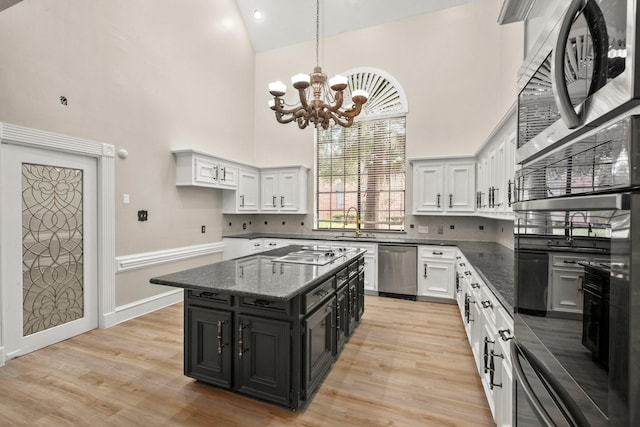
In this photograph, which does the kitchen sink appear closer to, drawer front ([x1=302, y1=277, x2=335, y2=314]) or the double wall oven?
drawer front ([x1=302, y1=277, x2=335, y2=314])

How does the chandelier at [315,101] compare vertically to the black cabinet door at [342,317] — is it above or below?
above

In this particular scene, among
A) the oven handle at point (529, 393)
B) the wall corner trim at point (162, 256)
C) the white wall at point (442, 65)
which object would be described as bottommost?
the wall corner trim at point (162, 256)

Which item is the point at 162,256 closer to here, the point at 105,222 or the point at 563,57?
the point at 105,222

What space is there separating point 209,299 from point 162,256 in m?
2.52

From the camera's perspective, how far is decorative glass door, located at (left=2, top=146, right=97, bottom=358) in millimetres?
2891

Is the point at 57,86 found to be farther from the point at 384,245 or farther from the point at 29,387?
the point at 384,245

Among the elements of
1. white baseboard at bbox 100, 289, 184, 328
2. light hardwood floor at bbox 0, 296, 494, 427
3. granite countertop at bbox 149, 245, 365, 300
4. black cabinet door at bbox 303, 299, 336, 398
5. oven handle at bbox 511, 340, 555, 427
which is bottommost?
light hardwood floor at bbox 0, 296, 494, 427

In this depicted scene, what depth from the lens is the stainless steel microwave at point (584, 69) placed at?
558 millimetres

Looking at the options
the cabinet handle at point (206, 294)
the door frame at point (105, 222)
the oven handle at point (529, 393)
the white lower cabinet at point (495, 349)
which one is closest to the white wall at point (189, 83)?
the door frame at point (105, 222)

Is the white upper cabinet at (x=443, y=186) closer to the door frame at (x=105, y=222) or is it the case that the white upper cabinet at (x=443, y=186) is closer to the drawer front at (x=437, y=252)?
the drawer front at (x=437, y=252)

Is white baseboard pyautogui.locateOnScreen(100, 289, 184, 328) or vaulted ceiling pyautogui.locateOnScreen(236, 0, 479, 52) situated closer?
white baseboard pyautogui.locateOnScreen(100, 289, 184, 328)

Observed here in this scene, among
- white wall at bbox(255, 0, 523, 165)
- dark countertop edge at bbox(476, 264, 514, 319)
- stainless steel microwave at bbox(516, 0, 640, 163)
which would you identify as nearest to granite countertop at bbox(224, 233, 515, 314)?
dark countertop edge at bbox(476, 264, 514, 319)

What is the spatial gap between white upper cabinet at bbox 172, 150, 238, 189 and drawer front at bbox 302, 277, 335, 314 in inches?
118

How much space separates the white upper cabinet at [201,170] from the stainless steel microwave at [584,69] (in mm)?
4461
